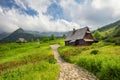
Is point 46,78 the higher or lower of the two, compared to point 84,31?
lower

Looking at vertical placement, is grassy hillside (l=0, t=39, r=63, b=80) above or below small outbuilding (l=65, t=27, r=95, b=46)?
below

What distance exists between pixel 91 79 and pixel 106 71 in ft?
5.28

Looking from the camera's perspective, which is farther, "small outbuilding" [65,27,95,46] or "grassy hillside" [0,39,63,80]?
"small outbuilding" [65,27,95,46]

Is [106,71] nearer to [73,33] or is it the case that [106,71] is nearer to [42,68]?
[42,68]

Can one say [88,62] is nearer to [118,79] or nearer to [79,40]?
[118,79]

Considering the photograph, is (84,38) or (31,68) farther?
(84,38)

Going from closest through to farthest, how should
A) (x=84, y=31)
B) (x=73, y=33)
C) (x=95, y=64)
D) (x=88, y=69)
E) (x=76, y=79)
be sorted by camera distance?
(x=76, y=79)
(x=95, y=64)
(x=88, y=69)
(x=84, y=31)
(x=73, y=33)

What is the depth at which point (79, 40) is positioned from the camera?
247 feet

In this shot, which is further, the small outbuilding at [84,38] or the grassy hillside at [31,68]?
the small outbuilding at [84,38]

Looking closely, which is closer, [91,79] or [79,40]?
[91,79]

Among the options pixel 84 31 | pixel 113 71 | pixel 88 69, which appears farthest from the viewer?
pixel 84 31

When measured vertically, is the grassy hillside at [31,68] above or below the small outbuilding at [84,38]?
below

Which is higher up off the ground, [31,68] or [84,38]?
[84,38]

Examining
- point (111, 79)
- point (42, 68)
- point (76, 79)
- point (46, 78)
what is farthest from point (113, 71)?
point (42, 68)
